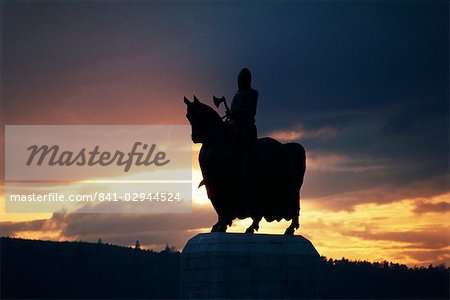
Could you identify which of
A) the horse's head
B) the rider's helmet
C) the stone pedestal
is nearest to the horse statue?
the horse's head

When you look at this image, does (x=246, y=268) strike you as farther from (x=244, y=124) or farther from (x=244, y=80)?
(x=244, y=80)

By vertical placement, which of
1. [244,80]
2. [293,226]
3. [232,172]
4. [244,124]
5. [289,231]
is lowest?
[289,231]

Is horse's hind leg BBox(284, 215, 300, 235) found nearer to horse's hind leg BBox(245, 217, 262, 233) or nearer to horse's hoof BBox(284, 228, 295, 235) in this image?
horse's hoof BBox(284, 228, 295, 235)

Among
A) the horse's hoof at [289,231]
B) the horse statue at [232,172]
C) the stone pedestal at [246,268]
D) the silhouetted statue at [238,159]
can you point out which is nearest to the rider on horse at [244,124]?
the silhouetted statue at [238,159]

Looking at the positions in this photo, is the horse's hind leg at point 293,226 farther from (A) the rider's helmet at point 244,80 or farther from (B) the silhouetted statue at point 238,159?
(A) the rider's helmet at point 244,80

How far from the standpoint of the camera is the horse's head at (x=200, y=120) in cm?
2619

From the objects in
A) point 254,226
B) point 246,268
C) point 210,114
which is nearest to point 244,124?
point 210,114

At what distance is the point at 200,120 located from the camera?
26219 mm

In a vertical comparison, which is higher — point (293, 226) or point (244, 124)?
point (244, 124)

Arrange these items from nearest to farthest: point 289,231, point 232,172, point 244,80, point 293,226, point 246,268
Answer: point 246,268, point 232,172, point 244,80, point 289,231, point 293,226

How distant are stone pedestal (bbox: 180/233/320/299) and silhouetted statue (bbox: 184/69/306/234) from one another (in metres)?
0.70

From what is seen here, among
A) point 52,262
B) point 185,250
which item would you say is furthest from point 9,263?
point 185,250

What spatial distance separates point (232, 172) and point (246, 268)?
269 centimetres

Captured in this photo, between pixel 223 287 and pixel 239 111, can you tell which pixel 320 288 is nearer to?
pixel 223 287
